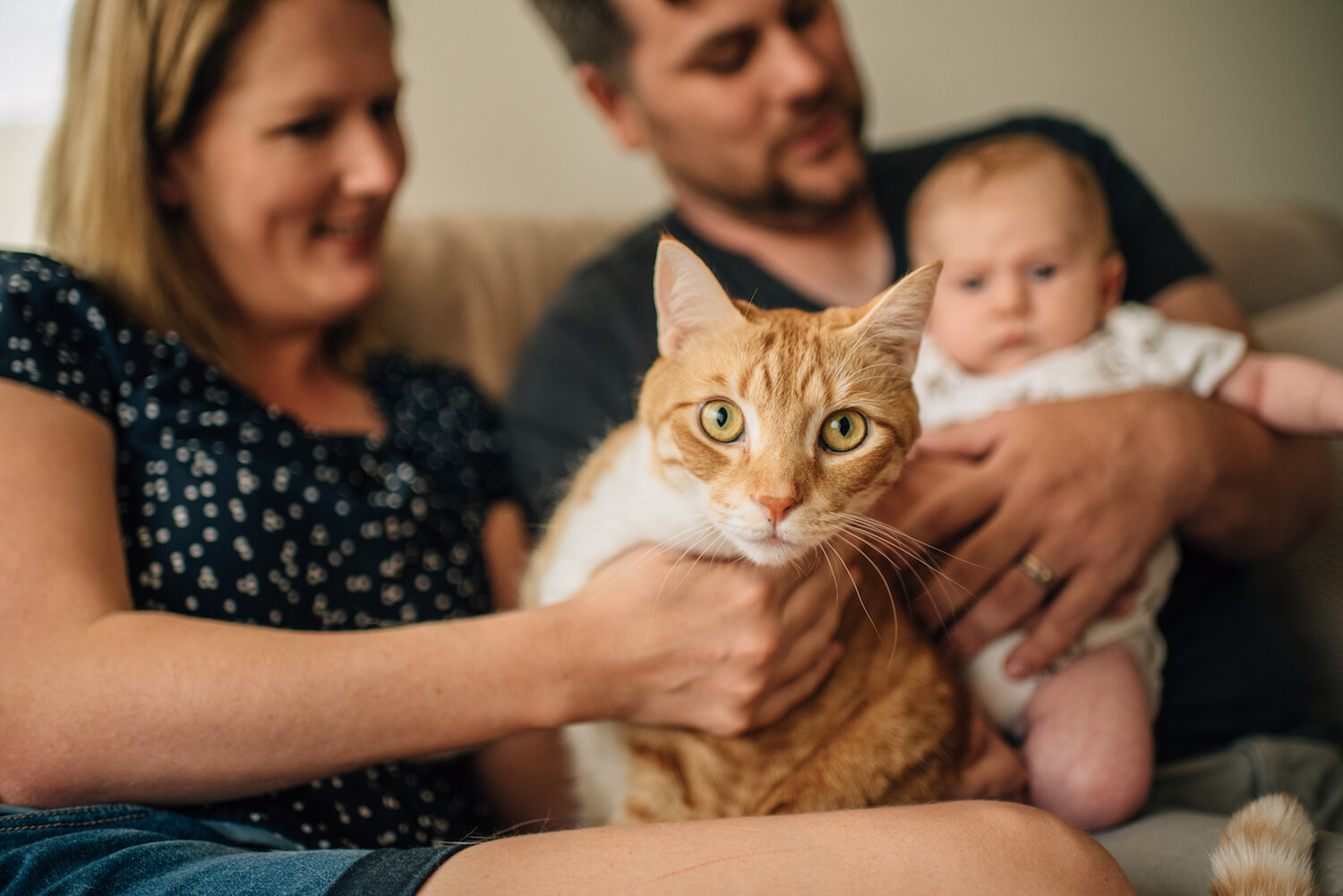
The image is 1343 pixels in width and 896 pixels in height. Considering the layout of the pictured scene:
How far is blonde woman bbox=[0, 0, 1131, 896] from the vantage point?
808mm

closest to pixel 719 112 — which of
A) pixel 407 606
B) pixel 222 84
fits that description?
pixel 222 84

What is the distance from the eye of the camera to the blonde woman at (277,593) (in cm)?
81

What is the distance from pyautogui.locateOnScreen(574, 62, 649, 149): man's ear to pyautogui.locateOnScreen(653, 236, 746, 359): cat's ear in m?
0.95

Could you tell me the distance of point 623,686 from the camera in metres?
1.03

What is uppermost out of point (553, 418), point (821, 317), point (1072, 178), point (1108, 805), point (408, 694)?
point (1072, 178)

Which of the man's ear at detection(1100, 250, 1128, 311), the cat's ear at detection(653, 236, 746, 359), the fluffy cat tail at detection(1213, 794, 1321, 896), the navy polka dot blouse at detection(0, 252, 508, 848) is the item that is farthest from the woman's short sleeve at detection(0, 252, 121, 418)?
the man's ear at detection(1100, 250, 1128, 311)

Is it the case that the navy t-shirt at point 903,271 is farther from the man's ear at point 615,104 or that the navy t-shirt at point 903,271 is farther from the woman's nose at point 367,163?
the woman's nose at point 367,163

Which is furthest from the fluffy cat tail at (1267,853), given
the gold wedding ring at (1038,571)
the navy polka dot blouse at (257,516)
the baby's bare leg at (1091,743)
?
the navy polka dot blouse at (257,516)

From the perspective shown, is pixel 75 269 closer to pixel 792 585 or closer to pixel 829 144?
pixel 792 585

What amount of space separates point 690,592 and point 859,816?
0.34 m

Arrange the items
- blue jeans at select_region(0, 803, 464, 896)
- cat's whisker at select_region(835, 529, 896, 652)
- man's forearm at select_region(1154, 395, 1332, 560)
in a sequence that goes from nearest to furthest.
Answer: blue jeans at select_region(0, 803, 464, 896) < cat's whisker at select_region(835, 529, 896, 652) < man's forearm at select_region(1154, 395, 1332, 560)

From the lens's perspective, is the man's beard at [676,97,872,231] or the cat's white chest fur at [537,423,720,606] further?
the man's beard at [676,97,872,231]

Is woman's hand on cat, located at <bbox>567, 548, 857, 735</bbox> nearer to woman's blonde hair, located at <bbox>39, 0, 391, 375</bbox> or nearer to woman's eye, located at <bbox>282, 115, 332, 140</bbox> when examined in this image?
woman's blonde hair, located at <bbox>39, 0, 391, 375</bbox>

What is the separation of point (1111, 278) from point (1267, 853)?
1018 millimetres
